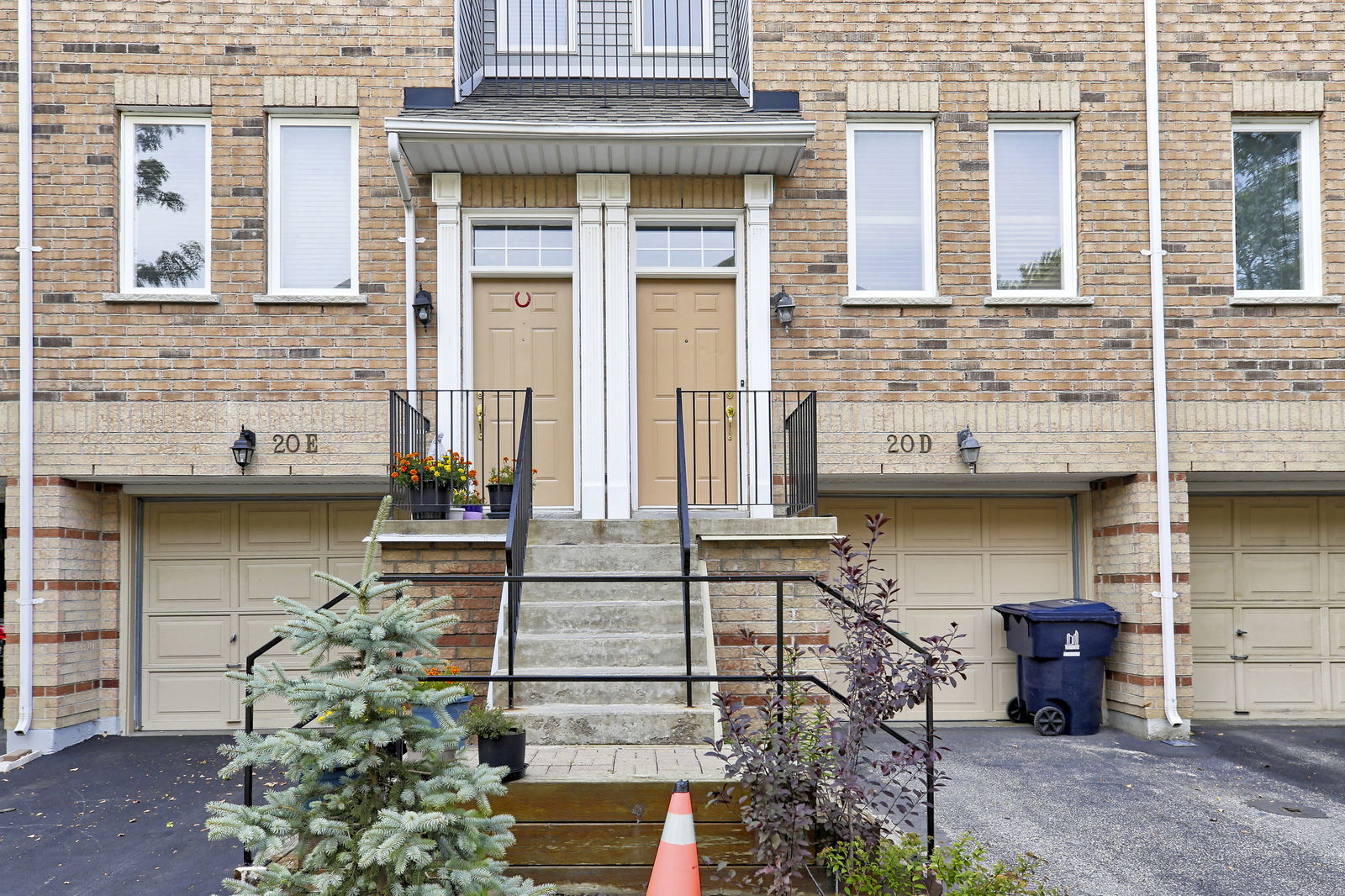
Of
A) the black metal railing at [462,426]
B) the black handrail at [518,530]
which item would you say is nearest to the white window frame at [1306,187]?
the black handrail at [518,530]

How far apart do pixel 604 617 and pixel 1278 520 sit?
21.3 ft

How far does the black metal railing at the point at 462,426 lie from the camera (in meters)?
7.05

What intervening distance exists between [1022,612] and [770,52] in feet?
16.5

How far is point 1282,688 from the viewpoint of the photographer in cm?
852

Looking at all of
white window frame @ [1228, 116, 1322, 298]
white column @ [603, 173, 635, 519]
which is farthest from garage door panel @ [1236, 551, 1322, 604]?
white column @ [603, 173, 635, 519]

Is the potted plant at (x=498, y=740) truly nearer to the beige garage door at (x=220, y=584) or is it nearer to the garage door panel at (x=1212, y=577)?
the beige garage door at (x=220, y=584)

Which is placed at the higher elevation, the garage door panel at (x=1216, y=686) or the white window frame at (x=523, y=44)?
the white window frame at (x=523, y=44)

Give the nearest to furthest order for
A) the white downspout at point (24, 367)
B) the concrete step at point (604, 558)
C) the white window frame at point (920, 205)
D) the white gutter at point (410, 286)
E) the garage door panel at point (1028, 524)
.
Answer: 1. the concrete step at point (604, 558)
2. the white downspout at point (24, 367)
3. the white gutter at point (410, 286)
4. the white window frame at point (920, 205)
5. the garage door panel at point (1028, 524)

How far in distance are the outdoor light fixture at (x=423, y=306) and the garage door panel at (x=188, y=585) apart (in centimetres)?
282

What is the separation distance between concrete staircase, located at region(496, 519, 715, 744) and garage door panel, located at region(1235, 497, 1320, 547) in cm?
549

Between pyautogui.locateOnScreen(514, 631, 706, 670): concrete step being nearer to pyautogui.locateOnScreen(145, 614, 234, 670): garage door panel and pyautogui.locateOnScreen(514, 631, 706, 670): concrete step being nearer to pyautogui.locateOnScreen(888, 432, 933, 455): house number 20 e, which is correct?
pyautogui.locateOnScreen(888, 432, 933, 455): house number 20 e

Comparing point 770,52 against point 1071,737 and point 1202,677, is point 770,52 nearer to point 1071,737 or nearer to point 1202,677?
point 1071,737

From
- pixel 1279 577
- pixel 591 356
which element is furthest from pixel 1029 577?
pixel 591 356

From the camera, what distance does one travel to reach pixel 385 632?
3.42 m
